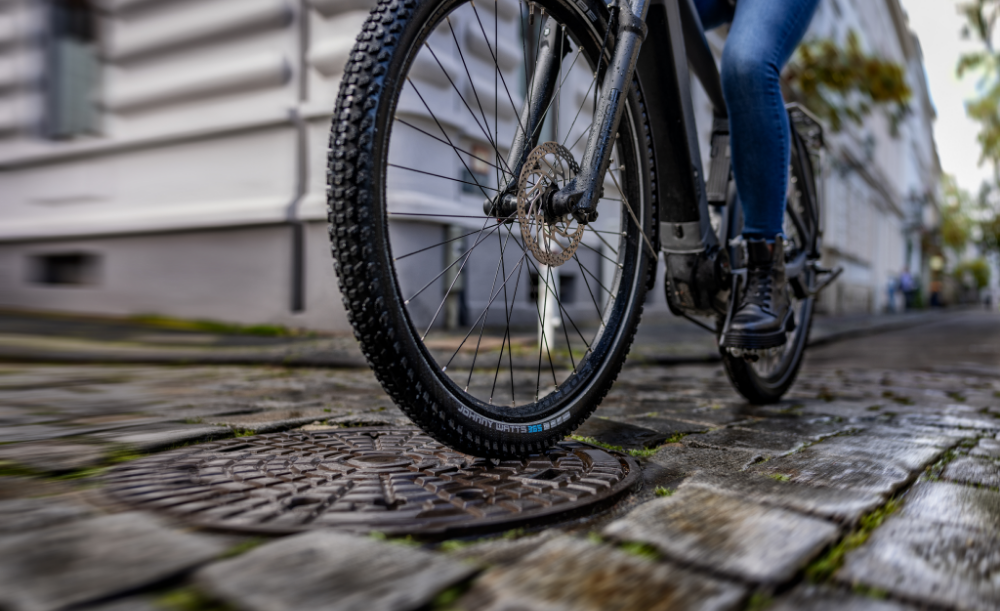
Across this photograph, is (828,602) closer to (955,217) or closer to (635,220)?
(635,220)

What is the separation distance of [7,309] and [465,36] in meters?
5.06

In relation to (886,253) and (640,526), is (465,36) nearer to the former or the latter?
(640,526)

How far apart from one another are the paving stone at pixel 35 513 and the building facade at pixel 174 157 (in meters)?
4.21

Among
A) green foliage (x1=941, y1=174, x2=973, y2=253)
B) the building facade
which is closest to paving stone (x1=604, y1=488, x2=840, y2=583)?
the building facade

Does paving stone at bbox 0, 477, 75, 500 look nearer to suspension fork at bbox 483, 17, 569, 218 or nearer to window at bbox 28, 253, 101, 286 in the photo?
suspension fork at bbox 483, 17, 569, 218

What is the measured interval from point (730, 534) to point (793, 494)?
31cm

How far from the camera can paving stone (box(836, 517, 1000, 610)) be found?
0.90 metres

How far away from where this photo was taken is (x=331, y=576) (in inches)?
34.2

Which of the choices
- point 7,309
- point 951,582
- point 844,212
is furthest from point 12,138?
point 844,212

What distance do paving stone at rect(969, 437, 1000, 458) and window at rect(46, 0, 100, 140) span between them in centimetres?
741

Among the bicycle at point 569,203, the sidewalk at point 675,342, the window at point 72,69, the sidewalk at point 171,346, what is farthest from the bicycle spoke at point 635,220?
the window at point 72,69

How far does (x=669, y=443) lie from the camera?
1.84 m

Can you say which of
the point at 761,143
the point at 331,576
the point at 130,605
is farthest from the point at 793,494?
the point at 761,143

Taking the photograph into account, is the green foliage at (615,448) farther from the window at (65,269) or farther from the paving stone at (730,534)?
the window at (65,269)
